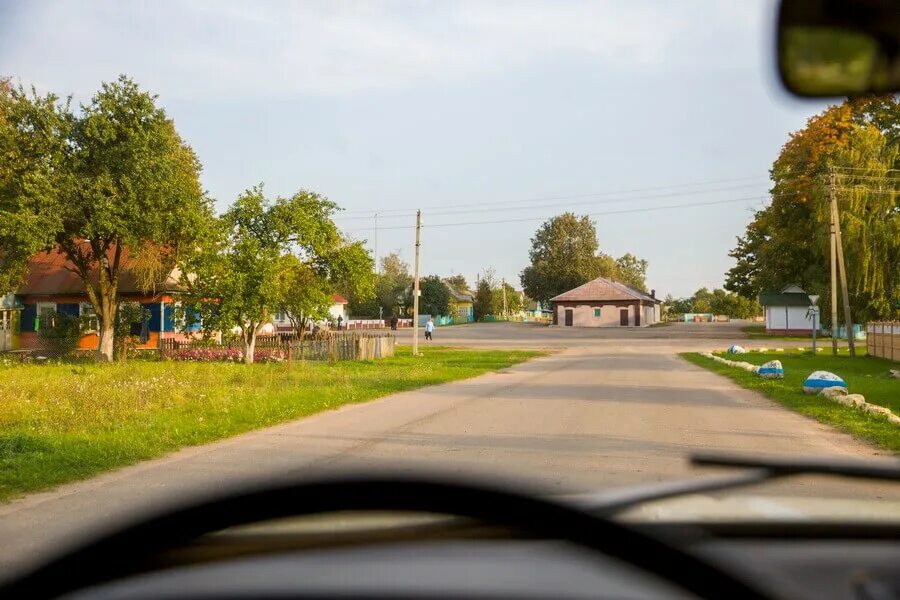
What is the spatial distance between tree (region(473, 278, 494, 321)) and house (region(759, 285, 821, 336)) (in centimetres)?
5675

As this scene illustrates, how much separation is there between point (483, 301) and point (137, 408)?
104 meters

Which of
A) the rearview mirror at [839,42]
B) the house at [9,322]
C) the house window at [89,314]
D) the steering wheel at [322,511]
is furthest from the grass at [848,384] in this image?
the house at [9,322]

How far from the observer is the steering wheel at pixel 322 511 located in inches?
37.9

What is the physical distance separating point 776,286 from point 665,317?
72317 millimetres

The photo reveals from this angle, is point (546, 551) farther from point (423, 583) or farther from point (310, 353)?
point (310, 353)

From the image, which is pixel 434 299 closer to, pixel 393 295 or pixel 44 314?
pixel 393 295

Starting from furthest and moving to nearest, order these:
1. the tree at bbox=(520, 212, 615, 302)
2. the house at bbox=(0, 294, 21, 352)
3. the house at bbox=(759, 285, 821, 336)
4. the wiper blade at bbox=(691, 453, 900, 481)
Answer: the tree at bbox=(520, 212, 615, 302), the house at bbox=(759, 285, 821, 336), the house at bbox=(0, 294, 21, 352), the wiper blade at bbox=(691, 453, 900, 481)

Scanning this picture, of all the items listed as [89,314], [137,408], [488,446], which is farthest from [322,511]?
[89,314]

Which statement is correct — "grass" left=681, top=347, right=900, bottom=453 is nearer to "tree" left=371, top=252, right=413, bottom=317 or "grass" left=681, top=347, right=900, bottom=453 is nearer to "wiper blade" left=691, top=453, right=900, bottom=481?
"wiper blade" left=691, top=453, right=900, bottom=481

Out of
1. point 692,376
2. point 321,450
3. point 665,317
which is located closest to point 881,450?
point 321,450

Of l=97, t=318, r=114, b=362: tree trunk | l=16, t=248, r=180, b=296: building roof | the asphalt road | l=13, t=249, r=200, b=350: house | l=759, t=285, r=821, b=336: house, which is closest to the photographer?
the asphalt road

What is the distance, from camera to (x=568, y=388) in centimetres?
1939

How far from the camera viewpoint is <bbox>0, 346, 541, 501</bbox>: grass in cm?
923

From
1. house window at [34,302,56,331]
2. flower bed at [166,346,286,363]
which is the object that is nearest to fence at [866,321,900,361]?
flower bed at [166,346,286,363]
